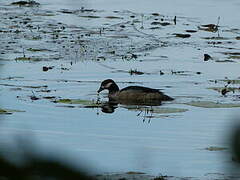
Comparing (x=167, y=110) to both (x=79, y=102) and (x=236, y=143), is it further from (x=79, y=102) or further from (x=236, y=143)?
(x=236, y=143)

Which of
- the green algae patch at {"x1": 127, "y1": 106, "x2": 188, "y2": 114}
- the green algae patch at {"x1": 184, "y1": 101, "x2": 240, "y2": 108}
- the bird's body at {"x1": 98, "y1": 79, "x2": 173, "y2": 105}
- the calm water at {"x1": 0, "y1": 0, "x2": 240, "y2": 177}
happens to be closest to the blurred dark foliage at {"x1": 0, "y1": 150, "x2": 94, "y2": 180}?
the calm water at {"x1": 0, "y1": 0, "x2": 240, "y2": 177}

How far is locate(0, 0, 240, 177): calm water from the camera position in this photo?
8.91 m

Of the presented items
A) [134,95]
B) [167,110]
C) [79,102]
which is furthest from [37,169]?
[134,95]

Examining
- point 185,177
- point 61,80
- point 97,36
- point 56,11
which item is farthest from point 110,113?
point 56,11

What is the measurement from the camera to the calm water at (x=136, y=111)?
8.91m

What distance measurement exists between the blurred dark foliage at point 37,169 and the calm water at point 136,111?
324cm

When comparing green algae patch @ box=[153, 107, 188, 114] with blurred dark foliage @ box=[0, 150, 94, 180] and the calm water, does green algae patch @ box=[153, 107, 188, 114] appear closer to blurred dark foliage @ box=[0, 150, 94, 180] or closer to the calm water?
the calm water

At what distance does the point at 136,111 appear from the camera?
508 inches

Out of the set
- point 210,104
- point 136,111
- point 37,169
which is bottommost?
point 136,111

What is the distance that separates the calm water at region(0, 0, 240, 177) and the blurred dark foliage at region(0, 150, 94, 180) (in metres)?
3.24

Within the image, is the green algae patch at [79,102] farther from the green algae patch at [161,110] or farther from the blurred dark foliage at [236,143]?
the blurred dark foliage at [236,143]

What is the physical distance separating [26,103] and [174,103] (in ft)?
7.93

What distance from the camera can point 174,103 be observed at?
1325 cm

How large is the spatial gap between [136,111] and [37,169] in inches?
472
